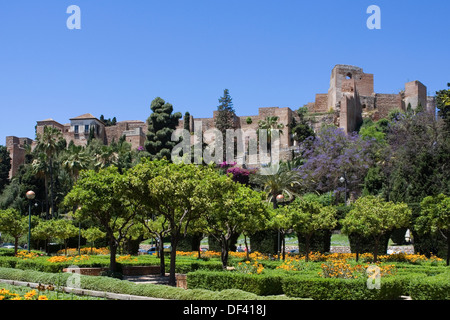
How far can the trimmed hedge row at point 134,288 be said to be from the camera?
10.8 m

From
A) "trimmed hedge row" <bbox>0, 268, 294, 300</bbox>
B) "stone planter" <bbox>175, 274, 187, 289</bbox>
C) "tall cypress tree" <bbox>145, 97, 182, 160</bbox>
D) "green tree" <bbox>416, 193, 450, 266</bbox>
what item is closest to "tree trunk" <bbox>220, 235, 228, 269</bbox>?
"stone planter" <bbox>175, 274, 187, 289</bbox>

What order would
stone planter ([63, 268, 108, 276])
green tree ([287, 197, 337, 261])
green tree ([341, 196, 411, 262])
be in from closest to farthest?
stone planter ([63, 268, 108, 276]), green tree ([341, 196, 411, 262]), green tree ([287, 197, 337, 261])

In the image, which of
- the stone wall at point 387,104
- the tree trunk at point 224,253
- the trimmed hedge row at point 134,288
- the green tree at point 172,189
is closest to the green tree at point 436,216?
the tree trunk at point 224,253

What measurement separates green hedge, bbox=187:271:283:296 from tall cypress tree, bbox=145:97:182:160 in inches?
1623

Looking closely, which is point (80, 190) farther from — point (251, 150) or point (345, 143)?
point (251, 150)

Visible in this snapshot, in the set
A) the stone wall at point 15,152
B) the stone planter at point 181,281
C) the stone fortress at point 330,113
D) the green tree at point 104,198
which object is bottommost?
the stone planter at point 181,281

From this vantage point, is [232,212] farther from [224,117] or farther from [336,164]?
[224,117]

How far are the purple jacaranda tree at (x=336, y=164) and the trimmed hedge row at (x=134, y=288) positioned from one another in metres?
32.7

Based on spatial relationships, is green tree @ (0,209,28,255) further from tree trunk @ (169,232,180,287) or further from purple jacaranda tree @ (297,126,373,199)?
purple jacaranda tree @ (297,126,373,199)

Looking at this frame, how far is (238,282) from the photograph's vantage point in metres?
15.4

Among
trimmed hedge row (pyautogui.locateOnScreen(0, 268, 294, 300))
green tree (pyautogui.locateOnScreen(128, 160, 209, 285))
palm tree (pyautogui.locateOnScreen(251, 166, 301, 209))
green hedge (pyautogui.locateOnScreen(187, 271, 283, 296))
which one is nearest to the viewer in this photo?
trimmed hedge row (pyautogui.locateOnScreen(0, 268, 294, 300))

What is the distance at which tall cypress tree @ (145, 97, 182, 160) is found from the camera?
58375 millimetres

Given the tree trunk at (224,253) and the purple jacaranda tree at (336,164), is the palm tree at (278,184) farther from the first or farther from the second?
the tree trunk at (224,253)

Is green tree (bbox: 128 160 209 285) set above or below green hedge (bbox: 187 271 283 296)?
above
